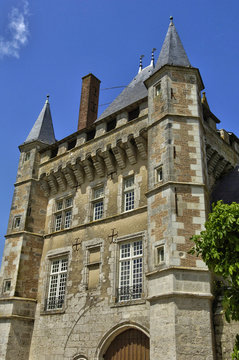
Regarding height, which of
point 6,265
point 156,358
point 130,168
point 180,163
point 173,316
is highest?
point 130,168

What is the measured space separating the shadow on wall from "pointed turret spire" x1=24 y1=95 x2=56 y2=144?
28.0 ft

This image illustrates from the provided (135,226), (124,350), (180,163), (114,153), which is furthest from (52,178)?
(124,350)

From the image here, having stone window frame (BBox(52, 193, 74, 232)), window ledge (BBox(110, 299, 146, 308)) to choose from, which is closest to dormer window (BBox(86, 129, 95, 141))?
stone window frame (BBox(52, 193, 74, 232))

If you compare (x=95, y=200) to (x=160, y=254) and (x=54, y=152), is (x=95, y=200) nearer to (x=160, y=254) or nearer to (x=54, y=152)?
(x=54, y=152)

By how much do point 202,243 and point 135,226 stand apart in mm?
4336

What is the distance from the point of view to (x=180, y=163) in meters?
11.3

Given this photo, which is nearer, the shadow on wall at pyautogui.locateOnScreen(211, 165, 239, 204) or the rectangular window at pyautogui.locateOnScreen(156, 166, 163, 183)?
the rectangular window at pyautogui.locateOnScreen(156, 166, 163, 183)

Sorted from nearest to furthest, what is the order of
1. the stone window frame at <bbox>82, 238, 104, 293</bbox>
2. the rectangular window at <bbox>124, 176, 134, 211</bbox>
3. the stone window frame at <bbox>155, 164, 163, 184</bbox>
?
the stone window frame at <bbox>155, 164, 163, 184</bbox>, the stone window frame at <bbox>82, 238, 104, 293</bbox>, the rectangular window at <bbox>124, 176, 134, 211</bbox>

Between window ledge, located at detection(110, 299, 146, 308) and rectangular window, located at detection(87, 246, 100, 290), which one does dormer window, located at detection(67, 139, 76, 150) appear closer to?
rectangular window, located at detection(87, 246, 100, 290)

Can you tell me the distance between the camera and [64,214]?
15.6m

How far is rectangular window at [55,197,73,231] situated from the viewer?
15305 mm

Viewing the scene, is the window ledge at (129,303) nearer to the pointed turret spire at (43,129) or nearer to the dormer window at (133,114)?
the dormer window at (133,114)

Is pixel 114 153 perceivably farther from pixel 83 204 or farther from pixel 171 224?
pixel 171 224

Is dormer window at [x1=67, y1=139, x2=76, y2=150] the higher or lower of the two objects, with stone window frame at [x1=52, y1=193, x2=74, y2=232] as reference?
higher
